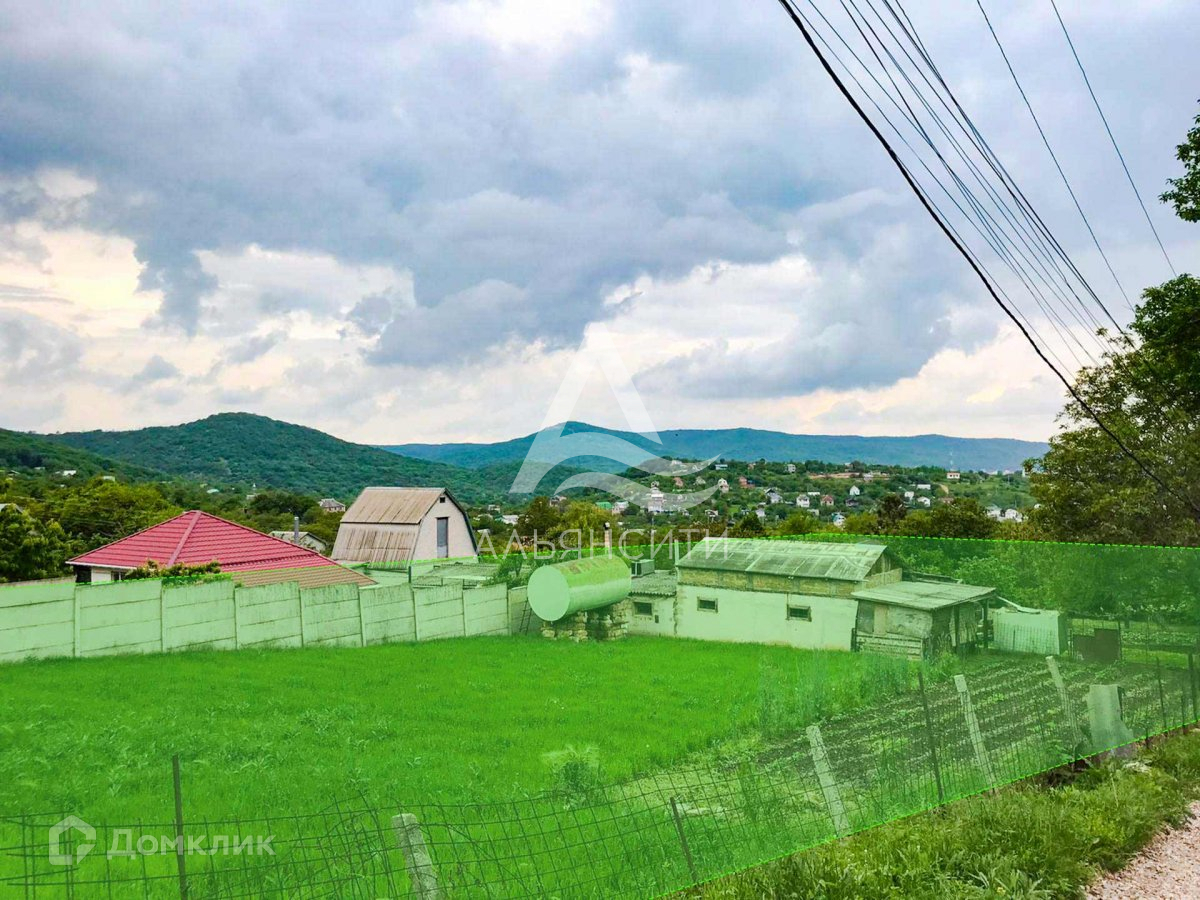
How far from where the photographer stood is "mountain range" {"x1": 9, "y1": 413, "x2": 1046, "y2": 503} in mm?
20844

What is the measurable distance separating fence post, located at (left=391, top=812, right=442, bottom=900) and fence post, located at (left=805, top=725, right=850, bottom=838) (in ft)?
10.4

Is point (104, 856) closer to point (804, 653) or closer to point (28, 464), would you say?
point (804, 653)

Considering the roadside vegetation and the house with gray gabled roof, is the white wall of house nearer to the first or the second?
the house with gray gabled roof

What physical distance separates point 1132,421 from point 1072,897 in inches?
608

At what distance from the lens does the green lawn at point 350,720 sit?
175 inches

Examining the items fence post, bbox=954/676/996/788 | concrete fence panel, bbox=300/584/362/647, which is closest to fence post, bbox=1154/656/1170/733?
fence post, bbox=954/676/996/788

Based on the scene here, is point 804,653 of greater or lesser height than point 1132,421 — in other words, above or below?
below

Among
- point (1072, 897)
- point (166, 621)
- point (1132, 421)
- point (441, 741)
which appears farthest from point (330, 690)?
point (1132, 421)

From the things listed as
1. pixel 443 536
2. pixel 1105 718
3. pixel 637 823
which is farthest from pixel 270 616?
pixel 443 536

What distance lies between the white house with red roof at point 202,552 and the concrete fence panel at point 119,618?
466 cm

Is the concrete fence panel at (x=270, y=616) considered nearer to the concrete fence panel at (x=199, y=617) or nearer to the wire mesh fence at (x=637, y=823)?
the concrete fence panel at (x=199, y=617)

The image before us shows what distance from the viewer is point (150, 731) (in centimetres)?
507

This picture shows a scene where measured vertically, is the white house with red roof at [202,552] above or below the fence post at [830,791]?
above

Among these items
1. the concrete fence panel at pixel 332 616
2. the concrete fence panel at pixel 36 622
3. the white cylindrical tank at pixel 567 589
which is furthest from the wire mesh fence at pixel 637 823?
the white cylindrical tank at pixel 567 589
